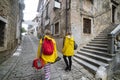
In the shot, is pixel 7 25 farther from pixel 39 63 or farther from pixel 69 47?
pixel 39 63

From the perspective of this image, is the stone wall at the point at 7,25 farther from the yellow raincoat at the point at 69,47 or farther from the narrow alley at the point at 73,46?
the yellow raincoat at the point at 69,47

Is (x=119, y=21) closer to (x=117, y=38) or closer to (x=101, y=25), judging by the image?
(x=101, y=25)

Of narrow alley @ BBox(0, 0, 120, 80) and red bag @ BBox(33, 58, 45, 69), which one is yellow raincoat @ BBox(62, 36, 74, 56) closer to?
narrow alley @ BBox(0, 0, 120, 80)

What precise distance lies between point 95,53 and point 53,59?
11.6ft

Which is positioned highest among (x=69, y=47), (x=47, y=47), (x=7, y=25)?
(x=7, y=25)

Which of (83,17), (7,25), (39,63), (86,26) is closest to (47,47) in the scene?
(39,63)

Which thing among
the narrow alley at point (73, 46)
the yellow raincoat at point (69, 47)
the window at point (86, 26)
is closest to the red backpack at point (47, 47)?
the narrow alley at point (73, 46)

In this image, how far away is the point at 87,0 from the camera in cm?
898

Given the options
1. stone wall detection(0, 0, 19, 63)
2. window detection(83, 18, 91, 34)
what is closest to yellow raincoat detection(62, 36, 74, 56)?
stone wall detection(0, 0, 19, 63)

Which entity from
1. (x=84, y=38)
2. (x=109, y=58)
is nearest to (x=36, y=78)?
(x=109, y=58)

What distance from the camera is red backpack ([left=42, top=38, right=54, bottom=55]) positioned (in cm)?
329

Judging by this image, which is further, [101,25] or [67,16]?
[101,25]

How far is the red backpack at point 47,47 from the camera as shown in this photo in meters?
3.29

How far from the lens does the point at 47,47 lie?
330 cm
